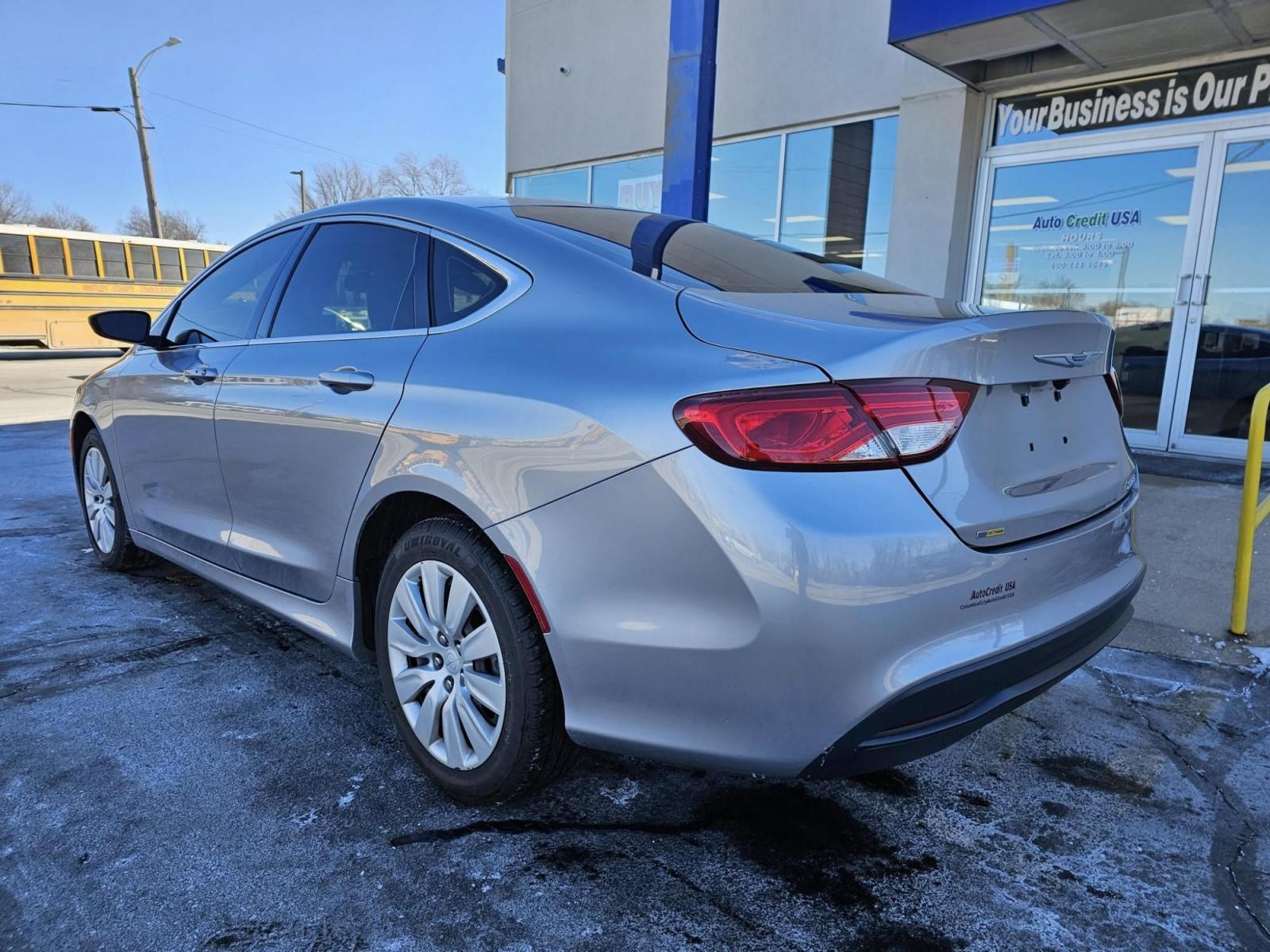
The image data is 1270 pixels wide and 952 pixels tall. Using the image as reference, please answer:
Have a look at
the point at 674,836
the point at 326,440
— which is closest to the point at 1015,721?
the point at 674,836

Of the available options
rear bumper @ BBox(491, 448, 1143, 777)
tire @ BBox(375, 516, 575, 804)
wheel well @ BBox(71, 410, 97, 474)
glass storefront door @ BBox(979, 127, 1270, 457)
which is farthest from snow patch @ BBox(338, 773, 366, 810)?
glass storefront door @ BBox(979, 127, 1270, 457)

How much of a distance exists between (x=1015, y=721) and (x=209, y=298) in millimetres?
3527

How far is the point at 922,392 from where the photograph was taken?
1717mm

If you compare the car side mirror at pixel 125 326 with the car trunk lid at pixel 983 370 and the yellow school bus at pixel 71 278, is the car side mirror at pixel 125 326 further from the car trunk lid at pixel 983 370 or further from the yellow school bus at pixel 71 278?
the yellow school bus at pixel 71 278

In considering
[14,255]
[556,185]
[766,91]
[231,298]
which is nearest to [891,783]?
[231,298]

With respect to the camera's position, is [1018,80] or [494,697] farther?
[1018,80]

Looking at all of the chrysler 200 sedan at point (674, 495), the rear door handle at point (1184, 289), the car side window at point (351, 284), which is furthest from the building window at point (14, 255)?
the rear door handle at point (1184, 289)

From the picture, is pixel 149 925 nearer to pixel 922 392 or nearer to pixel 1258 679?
pixel 922 392

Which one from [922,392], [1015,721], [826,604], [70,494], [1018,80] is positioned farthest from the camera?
[1018,80]

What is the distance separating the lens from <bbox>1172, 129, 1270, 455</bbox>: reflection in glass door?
6.39 metres

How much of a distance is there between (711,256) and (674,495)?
93 centimetres

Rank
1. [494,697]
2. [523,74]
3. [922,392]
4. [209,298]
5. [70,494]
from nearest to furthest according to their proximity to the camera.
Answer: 1. [922,392]
2. [494,697]
3. [209,298]
4. [70,494]
5. [523,74]

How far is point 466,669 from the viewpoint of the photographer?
2.17m

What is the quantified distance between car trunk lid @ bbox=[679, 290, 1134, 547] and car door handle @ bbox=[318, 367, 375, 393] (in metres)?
1.00
